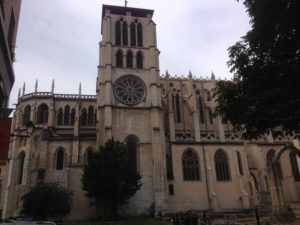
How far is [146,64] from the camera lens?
42.7 meters

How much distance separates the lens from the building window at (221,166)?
40.2 m

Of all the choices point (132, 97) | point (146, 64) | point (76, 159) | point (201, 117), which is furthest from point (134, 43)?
point (76, 159)

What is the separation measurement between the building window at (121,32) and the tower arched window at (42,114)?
48.3ft

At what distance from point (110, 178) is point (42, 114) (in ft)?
67.0

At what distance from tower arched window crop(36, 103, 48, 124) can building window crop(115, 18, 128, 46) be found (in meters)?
14.7

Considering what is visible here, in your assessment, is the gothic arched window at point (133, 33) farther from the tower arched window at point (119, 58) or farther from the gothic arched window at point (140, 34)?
the tower arched window at point (119, 58)

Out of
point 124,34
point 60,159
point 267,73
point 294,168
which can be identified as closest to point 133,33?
point 124,34

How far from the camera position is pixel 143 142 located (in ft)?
123

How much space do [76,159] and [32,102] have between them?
14158mm

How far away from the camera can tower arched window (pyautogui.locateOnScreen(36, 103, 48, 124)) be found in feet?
150

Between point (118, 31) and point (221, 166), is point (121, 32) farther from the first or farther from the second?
point (221, 166)

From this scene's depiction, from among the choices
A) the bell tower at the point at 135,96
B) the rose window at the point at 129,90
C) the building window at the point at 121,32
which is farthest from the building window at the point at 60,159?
the building window at the point at 121,32

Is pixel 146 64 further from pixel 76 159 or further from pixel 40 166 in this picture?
pixel 40 166

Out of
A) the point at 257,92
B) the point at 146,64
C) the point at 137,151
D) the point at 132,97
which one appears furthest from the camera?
the point at 146,64
